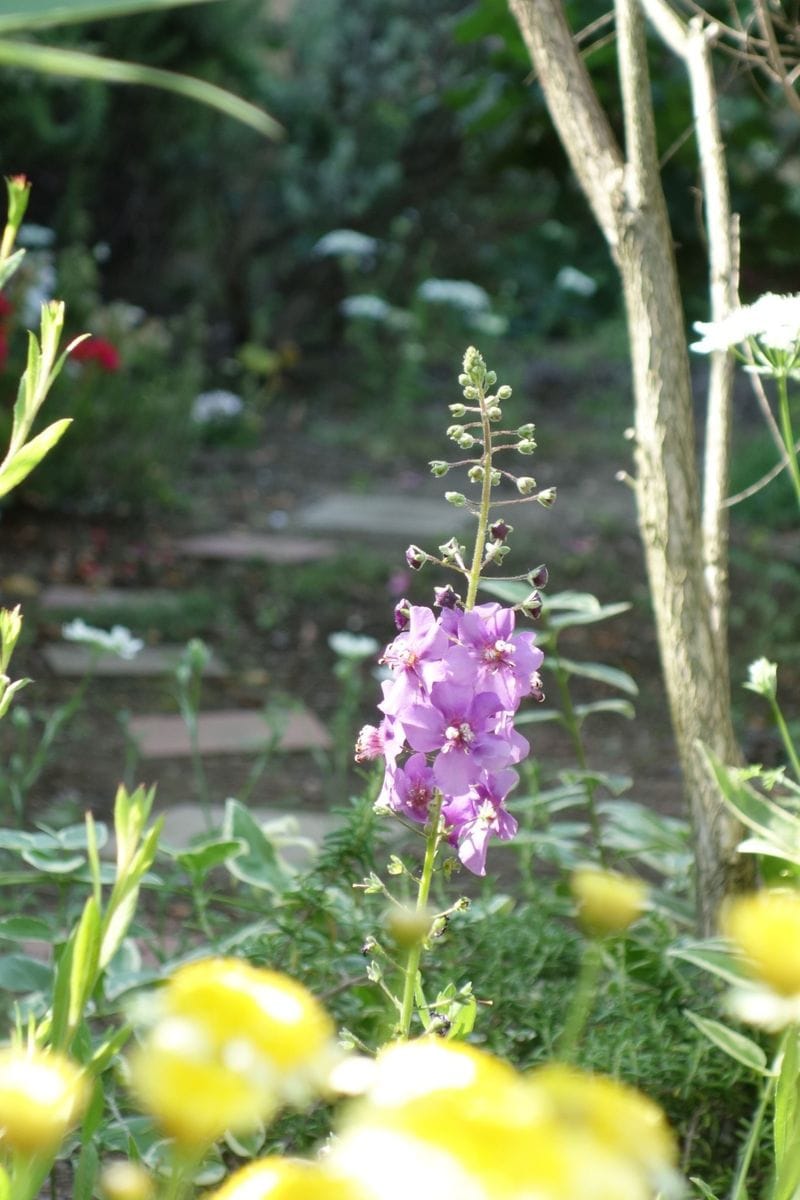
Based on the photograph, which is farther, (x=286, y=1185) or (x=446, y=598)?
(x=446, y=598)

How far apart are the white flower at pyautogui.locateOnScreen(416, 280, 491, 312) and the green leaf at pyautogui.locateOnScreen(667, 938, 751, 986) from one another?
20.7ft

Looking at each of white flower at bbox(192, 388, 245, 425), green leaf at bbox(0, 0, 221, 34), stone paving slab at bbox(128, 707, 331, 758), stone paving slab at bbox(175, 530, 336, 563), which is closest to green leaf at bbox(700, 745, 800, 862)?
green leaf at bbox(0, 0, 221, 34)

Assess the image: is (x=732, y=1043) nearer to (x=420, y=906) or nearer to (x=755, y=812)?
(x=755, y=812)

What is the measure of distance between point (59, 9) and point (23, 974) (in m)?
0.93

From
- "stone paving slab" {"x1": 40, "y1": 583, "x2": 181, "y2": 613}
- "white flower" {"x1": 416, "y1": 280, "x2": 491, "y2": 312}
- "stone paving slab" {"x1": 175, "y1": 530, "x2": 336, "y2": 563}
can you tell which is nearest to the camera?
"stone paving slab" {"x1": 40, "y1": 583, "x2": 181, "y2": 613}

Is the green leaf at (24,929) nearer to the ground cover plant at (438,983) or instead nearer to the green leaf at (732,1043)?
the ground cover plant at (438,983)

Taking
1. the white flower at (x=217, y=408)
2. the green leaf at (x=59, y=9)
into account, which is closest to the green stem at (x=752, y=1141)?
the green leaf at (x=59, y=9)

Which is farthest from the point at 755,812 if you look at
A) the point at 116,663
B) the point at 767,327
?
A: the point at 116,663

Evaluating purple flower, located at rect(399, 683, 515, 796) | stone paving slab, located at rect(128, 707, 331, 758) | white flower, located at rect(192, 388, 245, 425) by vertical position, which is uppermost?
white flower, located at rect(192, 388, 245, 425)

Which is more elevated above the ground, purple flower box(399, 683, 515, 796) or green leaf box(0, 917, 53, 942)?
purple flower box(399, 683, 515, 796)

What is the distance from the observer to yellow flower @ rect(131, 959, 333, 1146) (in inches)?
11.1

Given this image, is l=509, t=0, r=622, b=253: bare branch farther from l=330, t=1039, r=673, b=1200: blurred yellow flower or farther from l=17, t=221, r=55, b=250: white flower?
l=17, t=221, r=55, b=250: white flower

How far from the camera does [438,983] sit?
54.1 inches

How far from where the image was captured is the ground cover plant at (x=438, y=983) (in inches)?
11.3
